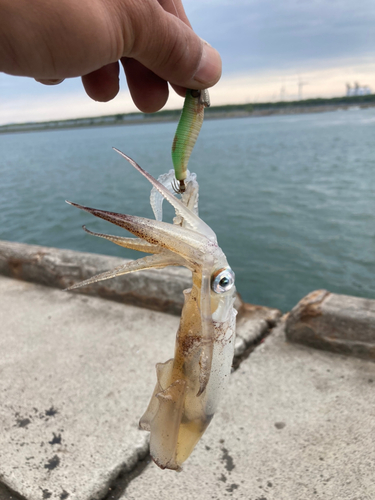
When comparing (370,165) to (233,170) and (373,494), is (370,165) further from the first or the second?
(373,494)

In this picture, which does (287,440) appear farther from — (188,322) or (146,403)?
(188,322)

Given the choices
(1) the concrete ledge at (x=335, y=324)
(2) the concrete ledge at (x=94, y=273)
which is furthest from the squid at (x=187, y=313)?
(2) the concrete ledge at (x=94, y=273)

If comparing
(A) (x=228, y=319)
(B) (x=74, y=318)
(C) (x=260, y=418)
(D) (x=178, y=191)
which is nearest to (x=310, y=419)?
(C) (x=260, y=418)

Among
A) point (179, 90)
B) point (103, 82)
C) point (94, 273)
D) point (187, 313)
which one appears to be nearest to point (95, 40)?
point (179, 90)

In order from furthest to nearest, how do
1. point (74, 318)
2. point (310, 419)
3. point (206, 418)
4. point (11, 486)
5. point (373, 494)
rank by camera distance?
point (74, 318), point (310, 419), point (11, 486), point (373, 494), point (206, 418)

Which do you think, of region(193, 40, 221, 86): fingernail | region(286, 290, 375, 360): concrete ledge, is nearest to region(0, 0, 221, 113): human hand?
region(193, 40, 221, 86): fingernail

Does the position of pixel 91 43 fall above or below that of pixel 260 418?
above
